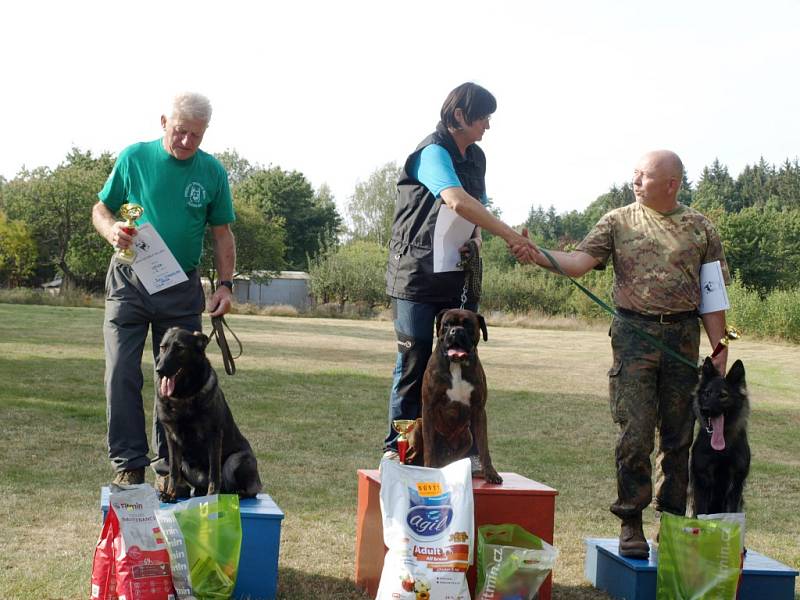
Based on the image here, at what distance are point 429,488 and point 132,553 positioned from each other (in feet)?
3.97

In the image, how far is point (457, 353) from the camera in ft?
13.3

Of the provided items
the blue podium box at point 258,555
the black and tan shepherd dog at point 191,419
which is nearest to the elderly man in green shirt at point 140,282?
the black and tan shepherd dog at point 191,419

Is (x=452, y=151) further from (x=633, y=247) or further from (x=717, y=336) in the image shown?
(x=717, y=336)

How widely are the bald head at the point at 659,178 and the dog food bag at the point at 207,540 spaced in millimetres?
2410

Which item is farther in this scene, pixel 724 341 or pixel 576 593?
pixel 576 593

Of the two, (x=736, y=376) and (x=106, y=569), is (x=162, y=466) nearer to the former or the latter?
(x=106, y=569)

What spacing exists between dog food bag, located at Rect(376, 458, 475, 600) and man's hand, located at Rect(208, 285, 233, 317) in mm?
1308

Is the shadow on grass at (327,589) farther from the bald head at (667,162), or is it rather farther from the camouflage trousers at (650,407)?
the bald head at (667,162)

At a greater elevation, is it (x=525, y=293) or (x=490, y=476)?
(x=525, y=293)

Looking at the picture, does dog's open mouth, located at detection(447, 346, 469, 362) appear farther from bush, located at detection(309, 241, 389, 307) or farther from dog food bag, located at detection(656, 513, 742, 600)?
bush, located at detection(309, 241, 389, 307)

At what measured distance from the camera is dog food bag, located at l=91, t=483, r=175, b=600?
3559mm

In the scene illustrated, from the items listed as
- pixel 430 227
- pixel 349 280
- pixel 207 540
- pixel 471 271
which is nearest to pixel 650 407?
pixel 471 271

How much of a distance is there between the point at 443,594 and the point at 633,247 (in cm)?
192

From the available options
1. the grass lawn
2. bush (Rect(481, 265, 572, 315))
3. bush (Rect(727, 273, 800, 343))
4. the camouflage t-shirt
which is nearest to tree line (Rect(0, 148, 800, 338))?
bush (Rect(481, 265, 572, 315))
